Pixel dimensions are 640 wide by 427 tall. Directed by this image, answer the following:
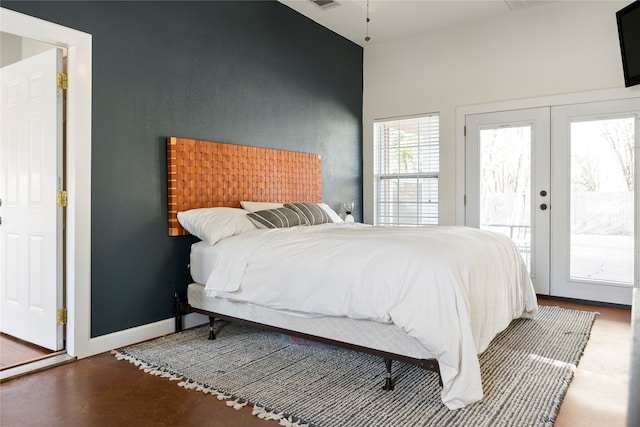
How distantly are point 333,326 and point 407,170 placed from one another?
3342 mm

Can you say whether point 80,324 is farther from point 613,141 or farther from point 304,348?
point 613,141

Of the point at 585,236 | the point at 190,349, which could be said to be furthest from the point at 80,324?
the point at 585,236

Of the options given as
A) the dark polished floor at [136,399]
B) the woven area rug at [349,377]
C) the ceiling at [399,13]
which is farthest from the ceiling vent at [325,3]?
the dark polished floor at [136,399]

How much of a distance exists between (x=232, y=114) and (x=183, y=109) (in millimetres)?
513

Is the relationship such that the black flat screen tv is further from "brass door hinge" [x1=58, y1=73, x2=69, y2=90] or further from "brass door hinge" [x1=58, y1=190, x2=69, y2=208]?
"brass door hinge" [x1=58, y1=190, x2=69, y2=208]

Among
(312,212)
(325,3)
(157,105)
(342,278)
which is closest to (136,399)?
(342,278)

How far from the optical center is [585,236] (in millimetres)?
4289

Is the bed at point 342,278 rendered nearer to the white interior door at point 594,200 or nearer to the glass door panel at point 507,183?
the white interior door at point 594,200

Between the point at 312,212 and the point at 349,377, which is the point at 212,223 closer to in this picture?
the point at 312,212

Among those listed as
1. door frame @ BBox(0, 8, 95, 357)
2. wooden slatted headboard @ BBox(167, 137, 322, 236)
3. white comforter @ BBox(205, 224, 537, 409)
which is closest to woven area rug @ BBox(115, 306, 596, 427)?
white comforter @ BBox(205, 224, 537, 409)

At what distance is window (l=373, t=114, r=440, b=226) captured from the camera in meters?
5.25

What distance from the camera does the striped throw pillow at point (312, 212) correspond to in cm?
383

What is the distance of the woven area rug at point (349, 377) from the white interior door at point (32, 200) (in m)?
0.68

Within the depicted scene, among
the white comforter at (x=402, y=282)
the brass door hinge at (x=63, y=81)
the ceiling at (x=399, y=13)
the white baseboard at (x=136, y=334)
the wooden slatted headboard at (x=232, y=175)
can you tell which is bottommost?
the white baseboard at (x=136, y=334)
